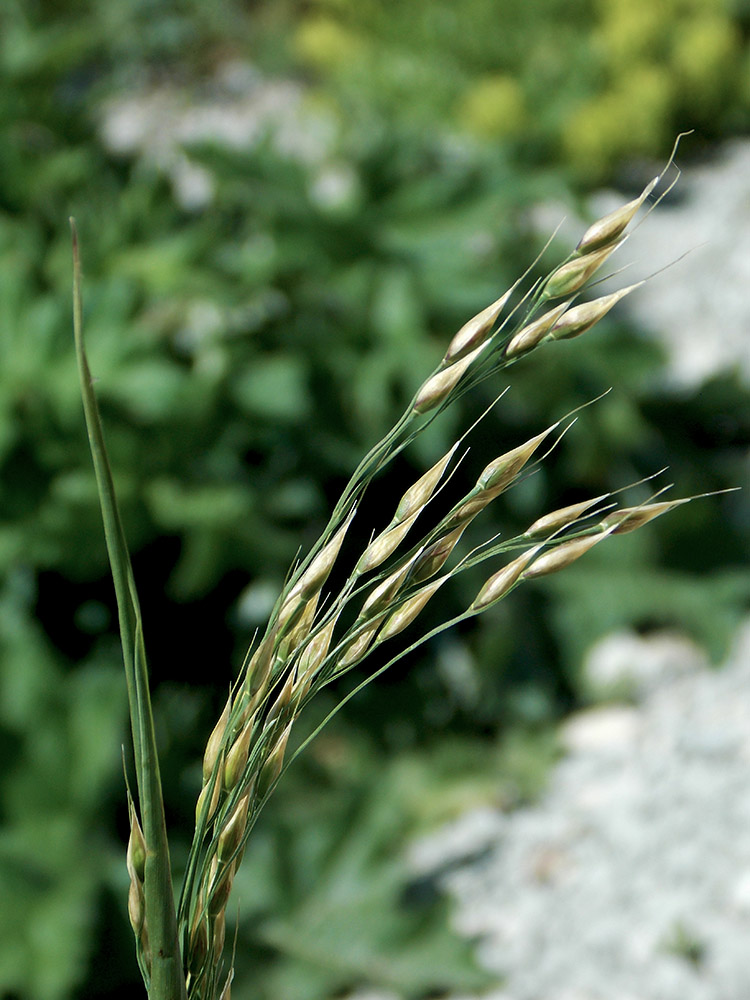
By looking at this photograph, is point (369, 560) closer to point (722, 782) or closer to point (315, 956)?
point (315, 956)

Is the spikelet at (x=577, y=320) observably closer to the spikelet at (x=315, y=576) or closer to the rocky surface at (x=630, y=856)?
the spikelet at (x=315, y=576)

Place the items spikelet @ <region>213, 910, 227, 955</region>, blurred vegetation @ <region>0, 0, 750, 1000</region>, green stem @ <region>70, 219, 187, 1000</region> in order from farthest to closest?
blurred vegetation @ <region>0, 0, 750, 1000</region>
spikelet @ <region>213, 910, 227, 955</region>
green stem @ <region>70, 219, 187, 1000</region>

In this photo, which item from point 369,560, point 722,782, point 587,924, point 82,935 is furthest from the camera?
point 722,782

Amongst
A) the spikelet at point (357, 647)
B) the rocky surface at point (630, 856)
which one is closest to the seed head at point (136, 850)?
the spikelet at point (357, 647)

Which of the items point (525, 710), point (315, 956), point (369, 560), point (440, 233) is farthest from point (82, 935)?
point (440, 233)

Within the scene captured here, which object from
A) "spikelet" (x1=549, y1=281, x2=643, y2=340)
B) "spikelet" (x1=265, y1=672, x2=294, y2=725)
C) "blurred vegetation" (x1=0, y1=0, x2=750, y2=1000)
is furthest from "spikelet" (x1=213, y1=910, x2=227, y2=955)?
"blurred vegetation" (x1=0, y1=0, x2=750, y2=1000)

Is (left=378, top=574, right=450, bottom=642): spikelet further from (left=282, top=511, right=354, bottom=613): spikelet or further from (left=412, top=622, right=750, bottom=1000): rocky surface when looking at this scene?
(left=412, top=622, right=750, bottom=1000): rocky surface

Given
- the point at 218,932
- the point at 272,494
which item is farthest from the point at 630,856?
the point at 218,932
